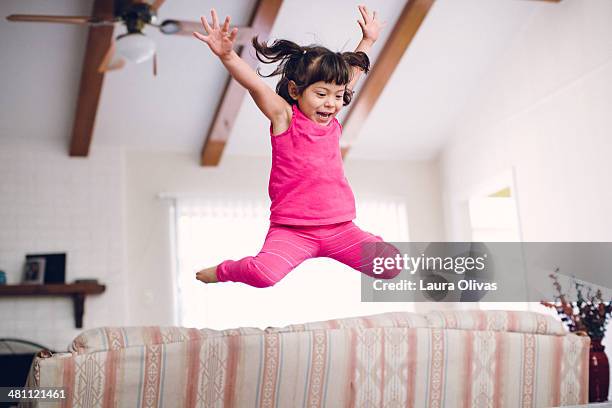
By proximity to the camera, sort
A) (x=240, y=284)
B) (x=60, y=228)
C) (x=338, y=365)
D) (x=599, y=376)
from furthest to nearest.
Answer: (x=240, y=284) → (x=60, y=228) → (x=599, y=376) → (x=338, y=365)

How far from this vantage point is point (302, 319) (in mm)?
6871

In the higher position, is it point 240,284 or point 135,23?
point 135,23

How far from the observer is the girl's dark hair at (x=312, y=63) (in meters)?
2.14

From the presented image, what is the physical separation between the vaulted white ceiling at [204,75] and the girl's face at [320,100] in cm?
339

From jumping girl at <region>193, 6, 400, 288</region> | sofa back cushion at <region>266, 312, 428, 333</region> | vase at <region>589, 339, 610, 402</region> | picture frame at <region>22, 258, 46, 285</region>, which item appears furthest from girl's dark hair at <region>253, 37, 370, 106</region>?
picture frame at <region>22, 258, 46, 285</region>

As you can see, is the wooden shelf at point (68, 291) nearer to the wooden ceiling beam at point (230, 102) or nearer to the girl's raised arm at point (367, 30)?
the wooden ceiling beam at point (230, 102)

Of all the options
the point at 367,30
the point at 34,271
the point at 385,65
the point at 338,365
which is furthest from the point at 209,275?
the point at 34,271

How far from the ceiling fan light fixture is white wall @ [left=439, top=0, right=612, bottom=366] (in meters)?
3.08

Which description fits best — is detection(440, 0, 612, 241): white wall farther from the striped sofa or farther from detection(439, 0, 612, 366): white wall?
the striped sofa

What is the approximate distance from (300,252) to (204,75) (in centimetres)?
412

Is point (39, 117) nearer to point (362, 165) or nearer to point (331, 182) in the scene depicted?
point (362, 165)

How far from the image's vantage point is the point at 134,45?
4.22 metres

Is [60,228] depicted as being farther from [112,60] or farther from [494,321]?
[494,321]

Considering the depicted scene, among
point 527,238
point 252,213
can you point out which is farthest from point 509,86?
point 252,213
